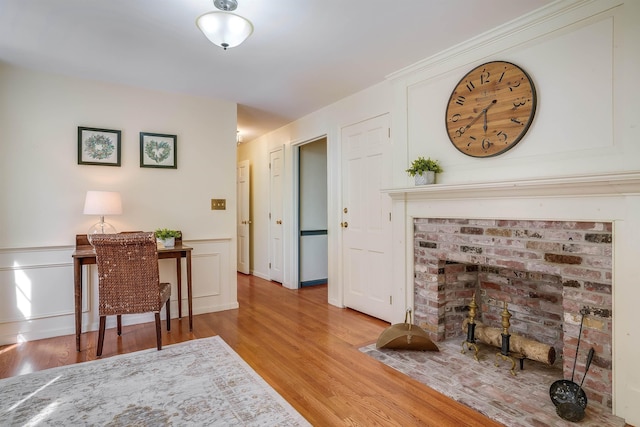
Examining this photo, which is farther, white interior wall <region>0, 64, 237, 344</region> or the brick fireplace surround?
white interior wall <region>0, 64, 237, 344</region>

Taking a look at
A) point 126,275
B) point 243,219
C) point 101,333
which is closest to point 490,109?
point 126,275

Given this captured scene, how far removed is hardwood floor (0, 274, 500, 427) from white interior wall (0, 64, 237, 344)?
14.7 inches

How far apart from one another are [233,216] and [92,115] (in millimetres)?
1683

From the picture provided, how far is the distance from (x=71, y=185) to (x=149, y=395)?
218 centimetres

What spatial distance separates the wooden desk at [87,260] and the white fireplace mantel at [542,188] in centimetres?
216

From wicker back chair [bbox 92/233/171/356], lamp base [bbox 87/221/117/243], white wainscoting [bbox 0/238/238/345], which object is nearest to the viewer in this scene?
wicker back chair [bbox 92/233/171/356]

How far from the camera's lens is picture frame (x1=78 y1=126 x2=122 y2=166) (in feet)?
10.9

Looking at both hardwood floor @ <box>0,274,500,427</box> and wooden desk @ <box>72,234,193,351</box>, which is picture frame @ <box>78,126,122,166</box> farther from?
hardwood floor @ <box>0,274,500,427</box>

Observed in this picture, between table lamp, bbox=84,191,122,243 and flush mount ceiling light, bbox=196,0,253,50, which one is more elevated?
flush mount ceiling light, bbox=196,0,253,50

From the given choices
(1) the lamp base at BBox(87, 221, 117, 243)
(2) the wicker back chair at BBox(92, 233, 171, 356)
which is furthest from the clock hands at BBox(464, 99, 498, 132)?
(1) the lamp base at BBox(87, 221, 117, 243)

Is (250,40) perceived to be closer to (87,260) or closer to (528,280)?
(87,260)

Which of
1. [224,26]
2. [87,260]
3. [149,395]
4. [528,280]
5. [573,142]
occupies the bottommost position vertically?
[149,395]

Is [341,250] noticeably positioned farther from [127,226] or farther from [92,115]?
[92,115]

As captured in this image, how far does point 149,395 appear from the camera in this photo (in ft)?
6.99
